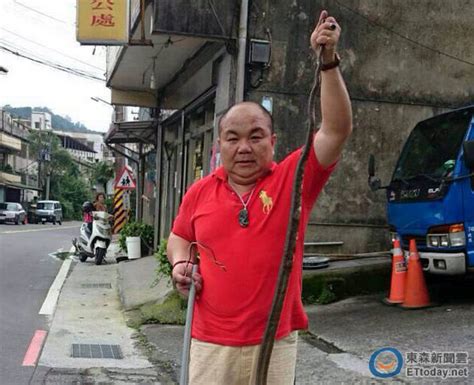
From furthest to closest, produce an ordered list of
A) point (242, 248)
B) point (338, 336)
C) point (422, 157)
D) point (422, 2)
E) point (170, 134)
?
point (170, 134) < point (422, 2) < point (422, 157) < point (338, 336) < point (242, 248)

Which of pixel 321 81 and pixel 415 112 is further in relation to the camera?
pixel 415 112

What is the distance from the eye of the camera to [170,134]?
14766 millimetres

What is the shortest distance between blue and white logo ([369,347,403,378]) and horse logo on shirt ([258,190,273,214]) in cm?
298

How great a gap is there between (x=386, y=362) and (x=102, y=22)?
20.5ft

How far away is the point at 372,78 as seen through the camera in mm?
8781

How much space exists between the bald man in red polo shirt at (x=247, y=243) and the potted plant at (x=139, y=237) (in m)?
11.7

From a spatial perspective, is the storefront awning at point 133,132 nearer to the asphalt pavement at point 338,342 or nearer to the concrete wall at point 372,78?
the concrete wall at point 372,78

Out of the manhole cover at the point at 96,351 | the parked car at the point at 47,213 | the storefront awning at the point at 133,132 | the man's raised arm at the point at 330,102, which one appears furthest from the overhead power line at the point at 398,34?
Answer: the parked car at the point at 47,213

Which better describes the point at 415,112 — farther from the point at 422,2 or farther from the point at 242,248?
the point at 242,248

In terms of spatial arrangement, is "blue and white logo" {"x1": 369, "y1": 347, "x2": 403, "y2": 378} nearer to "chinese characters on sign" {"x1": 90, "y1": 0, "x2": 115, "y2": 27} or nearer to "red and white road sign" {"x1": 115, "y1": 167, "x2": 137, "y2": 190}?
"chinese characters on sign" {"x1": 90, "y1": 0, "x2": 115, "y2": 27}

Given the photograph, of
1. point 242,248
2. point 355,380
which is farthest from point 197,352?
point 355,380

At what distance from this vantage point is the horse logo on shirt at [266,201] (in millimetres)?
2303

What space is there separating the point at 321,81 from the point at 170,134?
12831 mm

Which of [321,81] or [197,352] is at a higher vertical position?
[321,81]
